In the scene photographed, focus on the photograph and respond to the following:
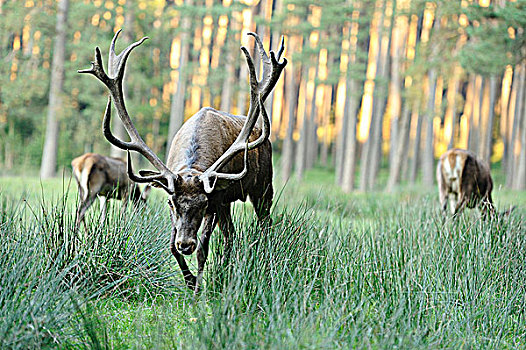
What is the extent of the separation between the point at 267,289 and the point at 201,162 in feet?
4.31

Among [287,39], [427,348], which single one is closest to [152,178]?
[427,348]

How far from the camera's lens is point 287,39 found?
75.3 ft

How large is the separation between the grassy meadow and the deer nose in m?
0.25

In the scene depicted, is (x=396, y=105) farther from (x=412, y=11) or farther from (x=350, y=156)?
(x=412, y=11)


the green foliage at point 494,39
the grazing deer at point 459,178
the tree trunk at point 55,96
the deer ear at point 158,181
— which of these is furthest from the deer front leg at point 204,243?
the tree trunk at point 55,96

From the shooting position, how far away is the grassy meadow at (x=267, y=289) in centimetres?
291

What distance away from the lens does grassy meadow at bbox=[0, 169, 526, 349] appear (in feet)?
9.54

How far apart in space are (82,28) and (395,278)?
22.8 meters

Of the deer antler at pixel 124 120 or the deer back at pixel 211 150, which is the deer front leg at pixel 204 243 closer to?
the deer back at pixel 211 150

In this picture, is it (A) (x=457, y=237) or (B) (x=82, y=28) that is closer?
(A) (x=457, y=237)

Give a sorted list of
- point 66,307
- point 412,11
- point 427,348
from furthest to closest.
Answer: point 412,11
point 66,307
point 427,348

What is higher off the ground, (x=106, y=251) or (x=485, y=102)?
(x=485, y=102)

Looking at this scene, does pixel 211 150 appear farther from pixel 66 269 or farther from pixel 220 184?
pixel 66 269

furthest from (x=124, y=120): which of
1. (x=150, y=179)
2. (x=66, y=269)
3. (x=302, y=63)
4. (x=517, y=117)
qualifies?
(x=517, y=117)
